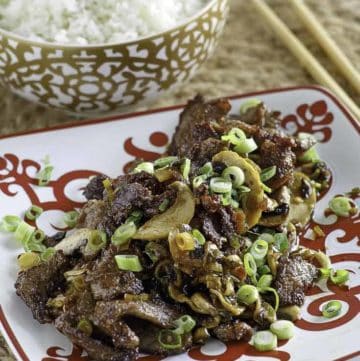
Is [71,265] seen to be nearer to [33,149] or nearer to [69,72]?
[33,149]

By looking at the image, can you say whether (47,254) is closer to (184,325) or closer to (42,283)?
(42,283)

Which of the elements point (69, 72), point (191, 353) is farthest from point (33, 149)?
point (191, 353)

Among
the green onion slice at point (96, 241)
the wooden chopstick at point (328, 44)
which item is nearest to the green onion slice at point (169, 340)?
the green onion slice at point (96, 241)

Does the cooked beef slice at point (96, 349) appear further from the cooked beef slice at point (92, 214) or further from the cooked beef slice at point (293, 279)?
the cooked beef slice at point (293, 279)

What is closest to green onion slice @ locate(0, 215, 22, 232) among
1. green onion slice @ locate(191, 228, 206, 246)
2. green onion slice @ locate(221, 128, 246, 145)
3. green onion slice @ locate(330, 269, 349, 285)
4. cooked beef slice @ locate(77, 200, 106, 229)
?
cooked beef slice @ locate(77, 200, 106, 229)

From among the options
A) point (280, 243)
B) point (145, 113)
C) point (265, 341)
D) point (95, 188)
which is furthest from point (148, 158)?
point (265, 341)

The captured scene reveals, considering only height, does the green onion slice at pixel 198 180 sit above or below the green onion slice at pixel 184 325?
above

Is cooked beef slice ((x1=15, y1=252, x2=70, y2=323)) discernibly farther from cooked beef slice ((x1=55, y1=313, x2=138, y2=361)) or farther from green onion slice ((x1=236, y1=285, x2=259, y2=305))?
green onion slice ((x1=236, y1=285, x2=259, y2=305))

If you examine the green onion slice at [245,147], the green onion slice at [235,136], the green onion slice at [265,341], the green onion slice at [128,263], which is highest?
the green onion slice at [235,136]
